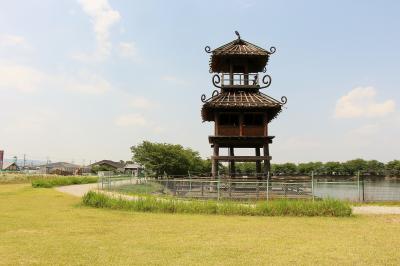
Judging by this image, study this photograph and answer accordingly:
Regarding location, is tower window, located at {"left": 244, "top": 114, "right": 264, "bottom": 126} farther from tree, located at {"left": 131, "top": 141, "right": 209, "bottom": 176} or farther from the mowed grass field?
tree, located at {"left": 131, "top": 141, "right": 209, "bottom": 176}

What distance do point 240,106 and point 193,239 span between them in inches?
642

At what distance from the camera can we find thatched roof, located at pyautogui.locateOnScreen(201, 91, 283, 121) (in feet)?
89.3

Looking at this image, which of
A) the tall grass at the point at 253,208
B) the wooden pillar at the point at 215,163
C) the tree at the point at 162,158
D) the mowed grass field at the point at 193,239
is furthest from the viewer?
the tree at the point at 162,158

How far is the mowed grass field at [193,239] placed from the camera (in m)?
9.36

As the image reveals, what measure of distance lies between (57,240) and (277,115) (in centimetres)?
2115

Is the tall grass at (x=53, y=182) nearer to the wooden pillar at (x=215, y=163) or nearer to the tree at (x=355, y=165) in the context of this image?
the wooden pillar at (x=215, y=163)

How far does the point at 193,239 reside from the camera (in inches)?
469

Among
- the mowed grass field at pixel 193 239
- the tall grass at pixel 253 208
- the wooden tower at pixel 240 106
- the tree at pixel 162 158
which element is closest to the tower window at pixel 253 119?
the wooden tower at pixel 240 106

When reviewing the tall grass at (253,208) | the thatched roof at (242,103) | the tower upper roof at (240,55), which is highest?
the tower upper roof at (240,55)

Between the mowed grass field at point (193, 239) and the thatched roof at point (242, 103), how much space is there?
11.2 m

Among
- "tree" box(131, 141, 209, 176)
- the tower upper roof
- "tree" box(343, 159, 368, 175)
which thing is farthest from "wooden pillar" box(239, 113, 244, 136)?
"tree" box(343, 159, 368, 175)

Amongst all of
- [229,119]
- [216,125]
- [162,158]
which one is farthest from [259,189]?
[162,158]

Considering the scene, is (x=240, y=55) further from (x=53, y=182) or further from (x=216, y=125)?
(x=53, y=182)

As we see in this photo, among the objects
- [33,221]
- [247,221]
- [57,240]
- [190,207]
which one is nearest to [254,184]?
[190,207]
